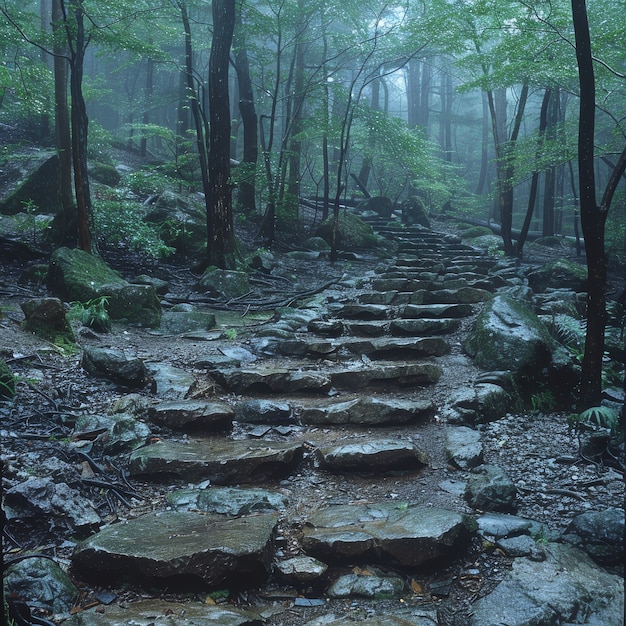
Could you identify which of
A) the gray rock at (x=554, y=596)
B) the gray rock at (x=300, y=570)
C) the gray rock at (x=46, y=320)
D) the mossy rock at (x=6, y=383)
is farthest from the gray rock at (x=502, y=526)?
the gray rock at (x=46, y=320)

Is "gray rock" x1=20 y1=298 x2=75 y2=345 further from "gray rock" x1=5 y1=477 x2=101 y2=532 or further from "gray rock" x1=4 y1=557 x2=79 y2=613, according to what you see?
"gray rock" x1=4 y1=557 x2=79 y2=613

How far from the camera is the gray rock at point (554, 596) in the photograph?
2348 mm

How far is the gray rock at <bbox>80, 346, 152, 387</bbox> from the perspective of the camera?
4836mm

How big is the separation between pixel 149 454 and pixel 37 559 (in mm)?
1198

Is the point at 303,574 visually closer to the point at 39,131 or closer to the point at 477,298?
the point at 477,298

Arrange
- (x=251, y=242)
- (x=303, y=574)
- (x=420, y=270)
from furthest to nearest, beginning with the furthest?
(x=251, y=242) → (x=420, y=270) → (x=303, y=574)

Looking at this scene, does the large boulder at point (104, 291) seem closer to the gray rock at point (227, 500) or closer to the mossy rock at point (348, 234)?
the gray rock at point (227, 500)

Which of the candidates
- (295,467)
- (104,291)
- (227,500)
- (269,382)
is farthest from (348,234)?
(227,500)

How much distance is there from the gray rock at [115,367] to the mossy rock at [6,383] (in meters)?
0.76

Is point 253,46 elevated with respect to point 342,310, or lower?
elevated

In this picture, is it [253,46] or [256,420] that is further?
[253,46]

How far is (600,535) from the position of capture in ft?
9.21

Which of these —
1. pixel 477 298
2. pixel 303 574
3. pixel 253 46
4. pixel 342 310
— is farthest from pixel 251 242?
pixel 303 574

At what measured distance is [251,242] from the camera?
13156 mm
